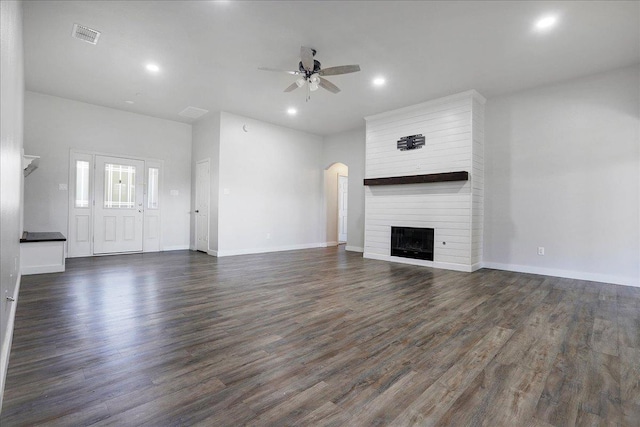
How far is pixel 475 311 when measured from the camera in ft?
10.4

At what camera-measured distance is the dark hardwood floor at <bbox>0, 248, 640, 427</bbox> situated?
1551 millimetres

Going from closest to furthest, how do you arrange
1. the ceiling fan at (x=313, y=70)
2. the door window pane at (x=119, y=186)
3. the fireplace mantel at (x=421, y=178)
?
1. the ceiling fan at (x=313, y=70)
2. the fireplace mantel at (x=421, y=178)
3. the door window pane at (x=119, y=186)

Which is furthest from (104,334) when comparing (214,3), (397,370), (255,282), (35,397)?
(214,3)

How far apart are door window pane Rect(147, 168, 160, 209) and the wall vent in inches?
59.7

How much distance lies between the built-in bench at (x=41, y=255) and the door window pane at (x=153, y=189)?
2.52 m

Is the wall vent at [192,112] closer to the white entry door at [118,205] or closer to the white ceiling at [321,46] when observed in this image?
the white ceiling at [321,46]

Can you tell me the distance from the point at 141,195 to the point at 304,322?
6021mm

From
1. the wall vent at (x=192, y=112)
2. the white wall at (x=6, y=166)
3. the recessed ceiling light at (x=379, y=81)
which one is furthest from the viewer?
the wall vent at (x=192, y=112)

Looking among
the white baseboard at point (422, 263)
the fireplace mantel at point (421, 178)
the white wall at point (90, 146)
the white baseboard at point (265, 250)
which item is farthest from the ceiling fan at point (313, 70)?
the white wall at point (90, 146)

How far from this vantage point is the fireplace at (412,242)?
5.83 m

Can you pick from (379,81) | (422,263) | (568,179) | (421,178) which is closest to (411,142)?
(421,178)

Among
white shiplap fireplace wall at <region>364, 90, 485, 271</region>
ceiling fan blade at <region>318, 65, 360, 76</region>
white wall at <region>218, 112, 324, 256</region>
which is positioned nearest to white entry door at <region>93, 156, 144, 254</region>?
white wall at <region>218, 112, 324, 256</region>

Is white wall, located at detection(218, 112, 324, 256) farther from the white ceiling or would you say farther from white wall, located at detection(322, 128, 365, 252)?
the white ceiling

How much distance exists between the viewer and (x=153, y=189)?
23.7 feet
